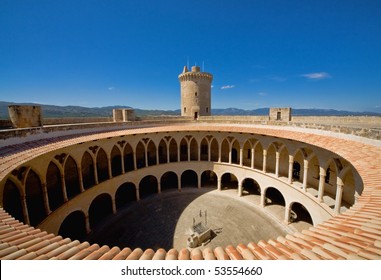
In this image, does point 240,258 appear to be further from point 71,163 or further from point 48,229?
point 71,163

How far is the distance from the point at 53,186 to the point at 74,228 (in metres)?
4.27

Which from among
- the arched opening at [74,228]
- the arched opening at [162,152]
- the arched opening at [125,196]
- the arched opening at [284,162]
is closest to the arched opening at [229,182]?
the arched opening at [284,162]

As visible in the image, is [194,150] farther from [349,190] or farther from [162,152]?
[349,190]

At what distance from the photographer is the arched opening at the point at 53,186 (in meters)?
14.2

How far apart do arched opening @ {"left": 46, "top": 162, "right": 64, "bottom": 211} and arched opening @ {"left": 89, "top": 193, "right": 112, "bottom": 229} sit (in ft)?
14.4

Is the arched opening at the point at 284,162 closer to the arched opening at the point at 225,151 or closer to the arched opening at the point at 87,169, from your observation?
the arched opening at the point at 225,151

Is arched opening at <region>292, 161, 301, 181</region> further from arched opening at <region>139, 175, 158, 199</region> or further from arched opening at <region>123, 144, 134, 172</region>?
arched opening at <region>123, 144, 134, 172</region>

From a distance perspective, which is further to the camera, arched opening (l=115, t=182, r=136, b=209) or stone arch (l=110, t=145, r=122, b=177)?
stone arch (l=110, t=145, r=122, b=177)

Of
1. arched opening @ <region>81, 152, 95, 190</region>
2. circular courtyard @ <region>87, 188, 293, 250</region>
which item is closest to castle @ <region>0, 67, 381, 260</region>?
arched opening @ <region>81, 152, 95, 190</region>

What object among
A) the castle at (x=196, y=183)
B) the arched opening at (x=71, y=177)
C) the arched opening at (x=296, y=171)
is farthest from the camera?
the arched opening at (x=296, y=171)

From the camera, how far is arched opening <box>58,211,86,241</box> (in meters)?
15.7

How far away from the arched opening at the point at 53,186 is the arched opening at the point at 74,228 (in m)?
2.51

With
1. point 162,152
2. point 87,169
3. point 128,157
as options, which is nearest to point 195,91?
point 162,152
